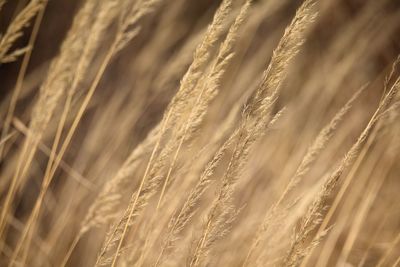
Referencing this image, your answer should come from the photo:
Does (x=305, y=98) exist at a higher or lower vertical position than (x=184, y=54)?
lower

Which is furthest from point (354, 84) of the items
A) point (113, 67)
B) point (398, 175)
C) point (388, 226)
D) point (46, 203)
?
point (46, 203)

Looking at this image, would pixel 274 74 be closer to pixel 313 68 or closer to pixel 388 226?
pixel 388 226

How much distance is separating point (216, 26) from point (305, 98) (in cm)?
195

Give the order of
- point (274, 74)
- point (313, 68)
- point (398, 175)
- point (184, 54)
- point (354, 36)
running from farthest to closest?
point (313, 68), point (354, 36), point (398, 175), point (184, 54), point (274, 74)

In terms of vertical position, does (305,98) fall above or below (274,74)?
below

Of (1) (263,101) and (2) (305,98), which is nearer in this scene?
(1) (263,101)

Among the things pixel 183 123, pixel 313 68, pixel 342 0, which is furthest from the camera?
pixel 342 0

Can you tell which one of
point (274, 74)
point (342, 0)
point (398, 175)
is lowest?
point (398, 175)

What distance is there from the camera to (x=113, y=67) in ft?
11.0

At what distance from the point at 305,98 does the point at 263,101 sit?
191cm

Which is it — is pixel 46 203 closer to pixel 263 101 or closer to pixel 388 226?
pixel 263 101

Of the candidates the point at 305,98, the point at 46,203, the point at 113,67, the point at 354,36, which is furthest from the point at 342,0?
the point at 46,203

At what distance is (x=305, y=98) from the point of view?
2816 millimetres

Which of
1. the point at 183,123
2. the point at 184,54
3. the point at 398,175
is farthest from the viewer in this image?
the point at 398,175
